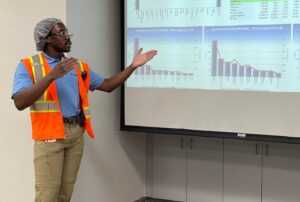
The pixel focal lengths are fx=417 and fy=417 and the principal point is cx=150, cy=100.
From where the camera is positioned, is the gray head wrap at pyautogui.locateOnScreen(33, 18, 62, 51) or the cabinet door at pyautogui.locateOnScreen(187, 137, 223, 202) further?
the cabinet door at pyautogui.locateOnScreen(187, 137, 223, 202)

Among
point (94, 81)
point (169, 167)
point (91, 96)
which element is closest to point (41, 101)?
point (94, 81)

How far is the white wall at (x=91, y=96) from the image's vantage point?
3.23m

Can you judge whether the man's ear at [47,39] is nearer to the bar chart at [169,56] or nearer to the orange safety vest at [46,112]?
the orange safety vest at [46,112]

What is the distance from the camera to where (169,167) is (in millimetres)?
4059

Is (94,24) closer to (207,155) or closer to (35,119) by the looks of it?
(35,119)

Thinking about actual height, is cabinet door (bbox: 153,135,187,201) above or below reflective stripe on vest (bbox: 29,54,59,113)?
below

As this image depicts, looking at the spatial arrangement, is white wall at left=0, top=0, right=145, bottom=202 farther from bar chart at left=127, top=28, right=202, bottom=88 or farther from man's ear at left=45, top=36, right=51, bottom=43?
man's ear at left=45, top=36, right=51, bottom=43

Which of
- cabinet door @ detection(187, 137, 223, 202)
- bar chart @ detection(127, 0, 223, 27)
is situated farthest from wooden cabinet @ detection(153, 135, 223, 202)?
bar chart @ detection(127, 0, 223, 27)

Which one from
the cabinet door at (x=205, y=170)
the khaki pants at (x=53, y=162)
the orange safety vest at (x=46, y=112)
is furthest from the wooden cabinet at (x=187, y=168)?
the orange safety vest at (x=46, y=112)

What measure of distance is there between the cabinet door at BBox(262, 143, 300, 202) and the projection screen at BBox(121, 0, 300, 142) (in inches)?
19.0

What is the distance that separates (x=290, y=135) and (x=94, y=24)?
1749 millimetres

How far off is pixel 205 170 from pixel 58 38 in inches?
80.2

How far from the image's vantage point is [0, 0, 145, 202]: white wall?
323 centimetres

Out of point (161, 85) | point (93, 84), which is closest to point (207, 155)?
point (161, 85)
